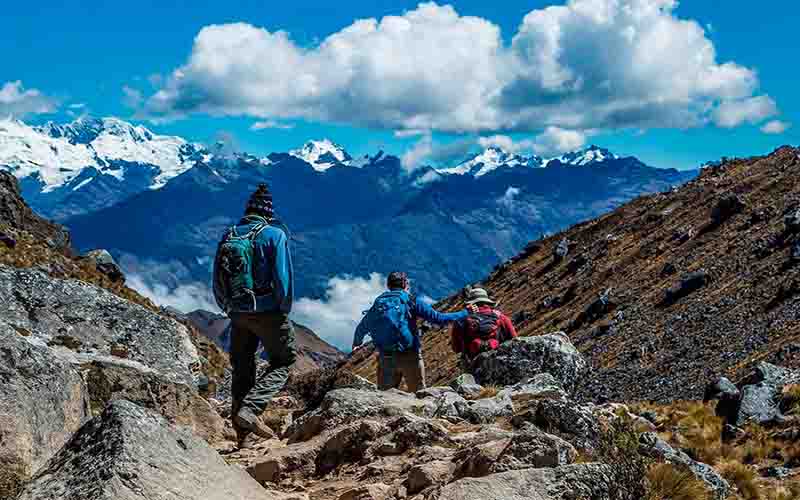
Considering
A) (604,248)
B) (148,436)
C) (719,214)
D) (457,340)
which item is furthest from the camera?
(604,248)

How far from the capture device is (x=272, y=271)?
10.7m

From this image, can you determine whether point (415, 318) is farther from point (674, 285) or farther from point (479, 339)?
point (674, 285)

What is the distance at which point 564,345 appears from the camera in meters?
16.5

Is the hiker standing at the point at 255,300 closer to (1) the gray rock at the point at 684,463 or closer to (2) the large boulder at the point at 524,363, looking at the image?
(1) the gray rock at the point at 684,463

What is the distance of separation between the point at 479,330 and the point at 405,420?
651 cm

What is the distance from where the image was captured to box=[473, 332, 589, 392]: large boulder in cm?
1516

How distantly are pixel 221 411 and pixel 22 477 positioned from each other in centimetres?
995

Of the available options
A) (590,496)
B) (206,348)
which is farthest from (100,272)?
(590,496)

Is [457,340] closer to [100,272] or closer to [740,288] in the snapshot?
[740,288]

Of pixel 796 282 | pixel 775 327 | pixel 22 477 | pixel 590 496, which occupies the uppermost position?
pixel 796 282

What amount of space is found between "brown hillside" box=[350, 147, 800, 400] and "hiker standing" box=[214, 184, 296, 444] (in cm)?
1545

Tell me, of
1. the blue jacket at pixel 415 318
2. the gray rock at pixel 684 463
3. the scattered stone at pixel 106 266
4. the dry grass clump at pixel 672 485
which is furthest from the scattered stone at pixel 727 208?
the dry grass clump at pixel 672 485

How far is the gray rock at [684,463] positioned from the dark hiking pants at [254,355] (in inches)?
188

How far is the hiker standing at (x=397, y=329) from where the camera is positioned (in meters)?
13.6
